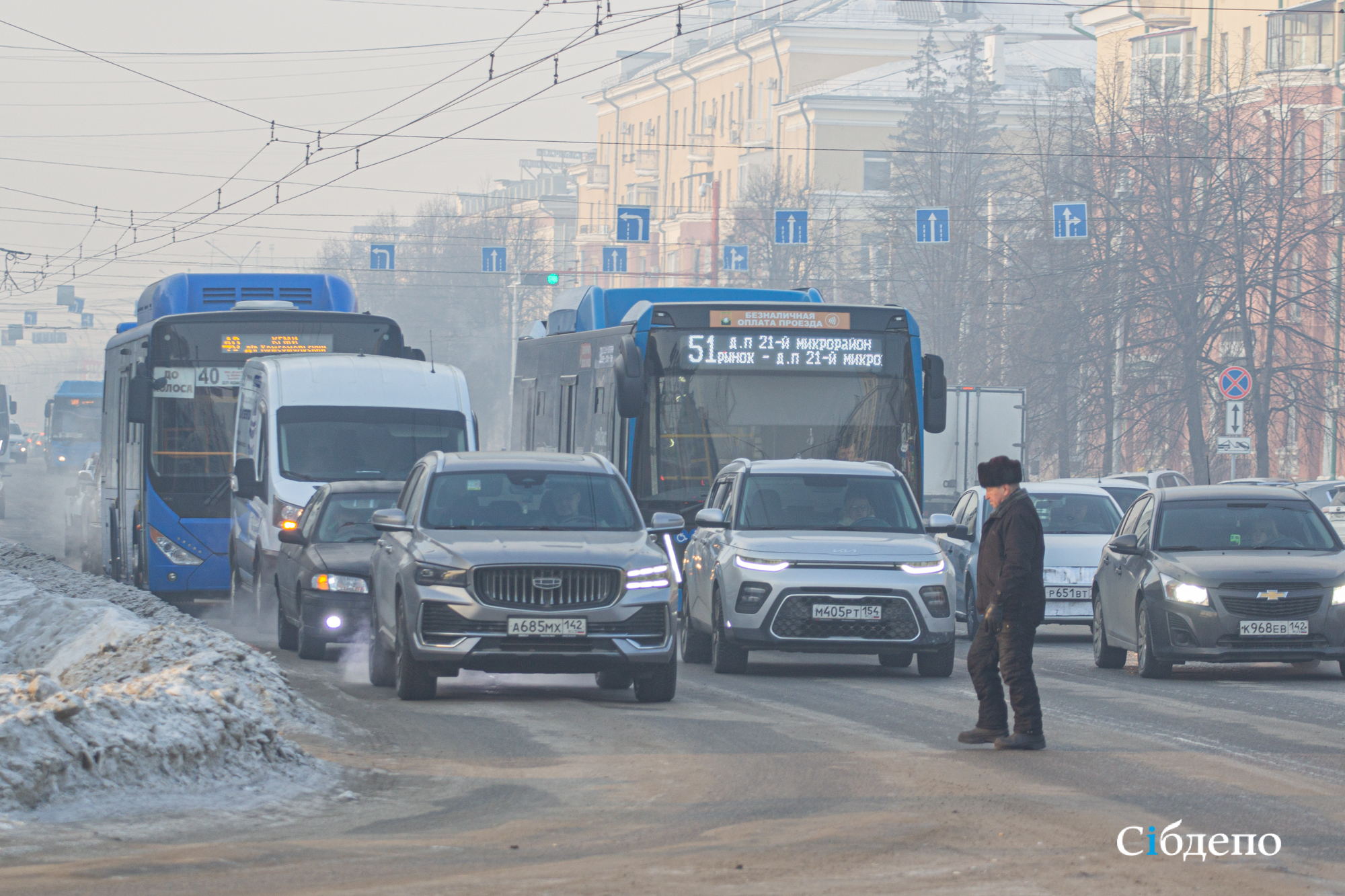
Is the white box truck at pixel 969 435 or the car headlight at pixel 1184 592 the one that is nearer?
the car headlight at pixel 1184 592

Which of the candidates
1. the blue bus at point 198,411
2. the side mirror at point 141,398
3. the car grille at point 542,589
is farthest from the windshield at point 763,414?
the car grille at point 542,589

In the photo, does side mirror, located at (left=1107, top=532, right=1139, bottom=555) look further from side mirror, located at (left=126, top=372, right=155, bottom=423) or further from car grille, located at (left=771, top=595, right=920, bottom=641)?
side mirror, located at (left=126, top=372, right=155, bottom=423)

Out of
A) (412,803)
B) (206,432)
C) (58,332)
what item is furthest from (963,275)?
(58,332)

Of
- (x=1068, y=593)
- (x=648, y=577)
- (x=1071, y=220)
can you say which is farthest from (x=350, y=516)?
(x=1071, y=220)

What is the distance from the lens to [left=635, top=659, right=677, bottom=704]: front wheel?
13.6m

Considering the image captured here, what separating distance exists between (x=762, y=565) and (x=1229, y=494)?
4.03 metres

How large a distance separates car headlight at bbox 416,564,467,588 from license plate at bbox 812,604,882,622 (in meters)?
3.53

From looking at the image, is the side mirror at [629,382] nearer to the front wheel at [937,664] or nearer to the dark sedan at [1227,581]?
the front wheel at [937,664]

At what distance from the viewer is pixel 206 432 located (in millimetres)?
22906

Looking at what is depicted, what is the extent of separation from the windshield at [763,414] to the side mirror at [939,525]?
142 inches

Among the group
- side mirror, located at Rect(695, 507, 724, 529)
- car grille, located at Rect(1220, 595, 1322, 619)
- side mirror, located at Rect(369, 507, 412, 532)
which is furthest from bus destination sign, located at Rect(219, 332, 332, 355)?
A: car grille, located at Rect(1220, 595, 1322, 619)

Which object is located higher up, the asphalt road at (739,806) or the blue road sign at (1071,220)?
the blue road sign at (1071,220)

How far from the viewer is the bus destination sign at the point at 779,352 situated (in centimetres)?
2058

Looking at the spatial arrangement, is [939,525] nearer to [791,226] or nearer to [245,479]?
[245,479]
